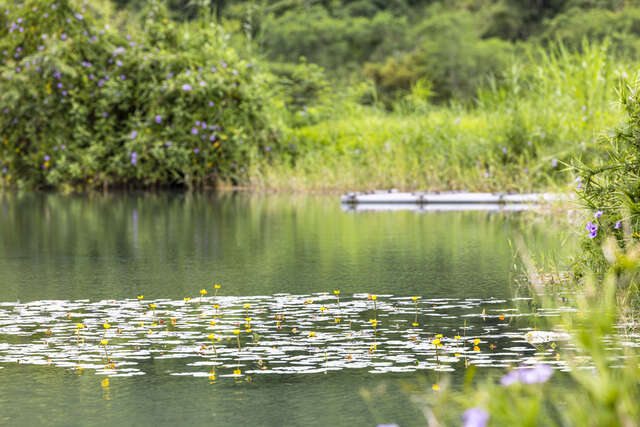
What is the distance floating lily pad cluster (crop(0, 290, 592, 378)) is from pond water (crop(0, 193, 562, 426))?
0.06 ft

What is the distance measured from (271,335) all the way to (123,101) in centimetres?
2389

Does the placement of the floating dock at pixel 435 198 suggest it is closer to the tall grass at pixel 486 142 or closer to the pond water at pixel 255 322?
the tall grass at pixel 486 142

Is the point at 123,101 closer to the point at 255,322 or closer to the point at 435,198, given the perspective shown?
the point at 435,198

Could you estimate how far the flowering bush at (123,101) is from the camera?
3002 cm

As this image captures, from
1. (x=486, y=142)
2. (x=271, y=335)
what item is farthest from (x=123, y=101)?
(x=271, y=335)

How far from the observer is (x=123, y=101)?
31.4 meters

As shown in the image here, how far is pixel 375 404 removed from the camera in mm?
6258

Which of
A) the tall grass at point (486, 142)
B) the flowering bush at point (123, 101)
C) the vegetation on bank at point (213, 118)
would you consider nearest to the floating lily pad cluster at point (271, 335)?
the tall grass at point (486, 142)

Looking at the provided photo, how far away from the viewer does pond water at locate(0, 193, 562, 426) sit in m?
6.38

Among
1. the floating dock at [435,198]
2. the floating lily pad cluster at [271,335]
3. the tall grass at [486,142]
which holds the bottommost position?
the floating lily pad cluster at [271,335]

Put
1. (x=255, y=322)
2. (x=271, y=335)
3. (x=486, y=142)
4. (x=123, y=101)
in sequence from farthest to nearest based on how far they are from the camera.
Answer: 1. (x=123, y=101)
2. (x=486, y=142)
3. (x=255, y=322)
4. (x=271, y=335)

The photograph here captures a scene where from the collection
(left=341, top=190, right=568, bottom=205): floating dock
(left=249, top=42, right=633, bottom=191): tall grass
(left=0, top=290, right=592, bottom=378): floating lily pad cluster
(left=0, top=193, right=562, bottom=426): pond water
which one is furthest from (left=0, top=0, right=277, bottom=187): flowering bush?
(left=0, top=290, right=592, bottom=378): floating lily pad cluster

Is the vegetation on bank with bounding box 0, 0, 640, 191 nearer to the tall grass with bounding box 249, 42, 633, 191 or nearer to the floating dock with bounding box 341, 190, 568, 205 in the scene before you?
the tall grass with bounding box 249, 42, 633, 191

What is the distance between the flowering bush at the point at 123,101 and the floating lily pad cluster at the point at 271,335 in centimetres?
1959
